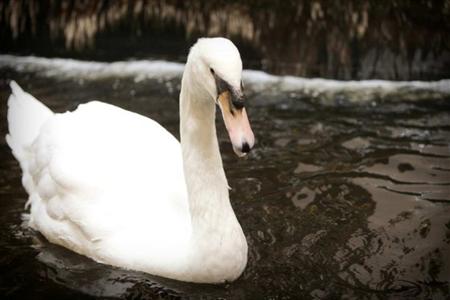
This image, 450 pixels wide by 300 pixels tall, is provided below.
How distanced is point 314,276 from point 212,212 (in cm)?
87

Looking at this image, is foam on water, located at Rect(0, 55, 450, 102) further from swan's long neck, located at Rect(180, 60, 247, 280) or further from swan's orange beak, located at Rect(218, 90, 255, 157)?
swan's orange beak, located at Rect(218, 90, 255, 157)

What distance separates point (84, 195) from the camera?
3945mm

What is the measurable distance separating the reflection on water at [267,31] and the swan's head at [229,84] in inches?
243

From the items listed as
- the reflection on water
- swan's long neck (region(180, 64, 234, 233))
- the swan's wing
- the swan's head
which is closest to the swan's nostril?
the swan's head

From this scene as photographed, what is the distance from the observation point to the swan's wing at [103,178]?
3818mm

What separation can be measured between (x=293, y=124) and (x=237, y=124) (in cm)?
395

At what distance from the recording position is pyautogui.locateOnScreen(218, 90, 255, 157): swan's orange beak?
9.30ft

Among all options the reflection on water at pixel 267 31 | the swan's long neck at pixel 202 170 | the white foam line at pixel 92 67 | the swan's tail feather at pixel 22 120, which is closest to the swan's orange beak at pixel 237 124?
the swan's long neck at pixel 202 170

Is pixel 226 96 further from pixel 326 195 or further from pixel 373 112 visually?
pixel 373 112

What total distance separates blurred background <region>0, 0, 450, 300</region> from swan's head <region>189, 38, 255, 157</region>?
120 cm

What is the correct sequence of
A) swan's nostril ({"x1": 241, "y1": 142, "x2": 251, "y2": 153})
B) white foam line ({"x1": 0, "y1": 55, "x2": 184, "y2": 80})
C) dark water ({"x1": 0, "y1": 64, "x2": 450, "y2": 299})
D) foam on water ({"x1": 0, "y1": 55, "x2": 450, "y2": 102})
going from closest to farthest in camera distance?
1. swan's nostril ({"x1": 241, "y1": 142, "x2": 251, "y2": 153})
2. dark water ({"x1": 0, "y1": 64, "x2": 450, "y2": 299})
3. foam on water ({"x1": 0, "y1": 55, "x2": 450, "y2": 102})
4. white foam line ({"x1": 0, "y1": 55, "x2": 184, "y2": 80})

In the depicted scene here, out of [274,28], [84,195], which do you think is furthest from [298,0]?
[84,195]

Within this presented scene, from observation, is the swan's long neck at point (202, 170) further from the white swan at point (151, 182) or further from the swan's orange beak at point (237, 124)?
the swan's orange beak at point (237, 124)

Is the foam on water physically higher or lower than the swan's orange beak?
lower
